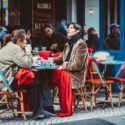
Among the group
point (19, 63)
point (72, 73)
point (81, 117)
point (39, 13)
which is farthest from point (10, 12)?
point (81, 117)

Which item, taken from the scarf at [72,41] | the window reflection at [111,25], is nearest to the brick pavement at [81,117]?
the scarf at [72,41]

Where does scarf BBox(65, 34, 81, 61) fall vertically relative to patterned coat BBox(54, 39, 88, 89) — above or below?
above

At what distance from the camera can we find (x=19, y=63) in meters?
6.16

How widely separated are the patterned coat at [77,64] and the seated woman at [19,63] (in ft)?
2.24

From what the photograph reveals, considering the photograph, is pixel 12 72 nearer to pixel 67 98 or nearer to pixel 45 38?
pixel 67 98

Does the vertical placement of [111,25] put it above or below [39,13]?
below

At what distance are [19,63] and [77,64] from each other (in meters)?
1.11

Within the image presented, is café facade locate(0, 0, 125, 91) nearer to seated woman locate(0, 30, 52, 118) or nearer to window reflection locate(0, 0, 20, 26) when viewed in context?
window reflection locate(0, 0, 20, 26)

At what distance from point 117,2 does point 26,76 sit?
4.67m

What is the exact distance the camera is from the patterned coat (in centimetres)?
671

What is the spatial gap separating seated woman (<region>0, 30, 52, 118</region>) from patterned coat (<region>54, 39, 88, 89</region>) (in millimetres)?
682

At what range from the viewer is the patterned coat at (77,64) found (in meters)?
6.71

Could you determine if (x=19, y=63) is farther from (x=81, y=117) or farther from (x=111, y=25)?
Result: (x=111, y=25)

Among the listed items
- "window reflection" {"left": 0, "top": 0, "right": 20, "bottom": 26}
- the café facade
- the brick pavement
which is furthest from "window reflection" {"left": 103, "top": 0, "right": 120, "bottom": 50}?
"window reflection" {"left": 0, "top": 0, "right": 20, "bottom": 26}
